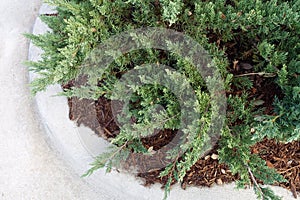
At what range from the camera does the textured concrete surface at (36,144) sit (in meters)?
2.29

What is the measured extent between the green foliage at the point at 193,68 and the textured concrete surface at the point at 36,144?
44cm

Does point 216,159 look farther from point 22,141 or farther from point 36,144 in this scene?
point 22,141

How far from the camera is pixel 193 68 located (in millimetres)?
1773

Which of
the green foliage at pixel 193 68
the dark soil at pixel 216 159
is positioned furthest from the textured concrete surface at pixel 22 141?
the green foliage at pixel 193 68

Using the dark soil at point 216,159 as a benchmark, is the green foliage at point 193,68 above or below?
above

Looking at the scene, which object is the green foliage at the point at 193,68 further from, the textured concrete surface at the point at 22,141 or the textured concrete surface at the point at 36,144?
the textured concrete surface at the point at 22,141

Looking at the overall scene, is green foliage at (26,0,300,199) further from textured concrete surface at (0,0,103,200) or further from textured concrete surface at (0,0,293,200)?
textured concrete surface at (0,0,103,200)

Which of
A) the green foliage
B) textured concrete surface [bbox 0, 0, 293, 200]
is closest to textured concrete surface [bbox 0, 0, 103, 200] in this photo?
textured concrete surface [bbox 0, 0, 293, 200]

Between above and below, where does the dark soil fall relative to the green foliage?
below

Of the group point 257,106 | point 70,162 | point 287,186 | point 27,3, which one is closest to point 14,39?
point 27,3

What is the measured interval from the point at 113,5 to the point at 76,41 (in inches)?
11.9

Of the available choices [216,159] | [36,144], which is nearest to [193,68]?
[216,159]

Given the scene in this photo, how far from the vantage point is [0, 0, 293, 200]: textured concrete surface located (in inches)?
90.1

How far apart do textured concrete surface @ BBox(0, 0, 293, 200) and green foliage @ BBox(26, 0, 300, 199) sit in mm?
440
